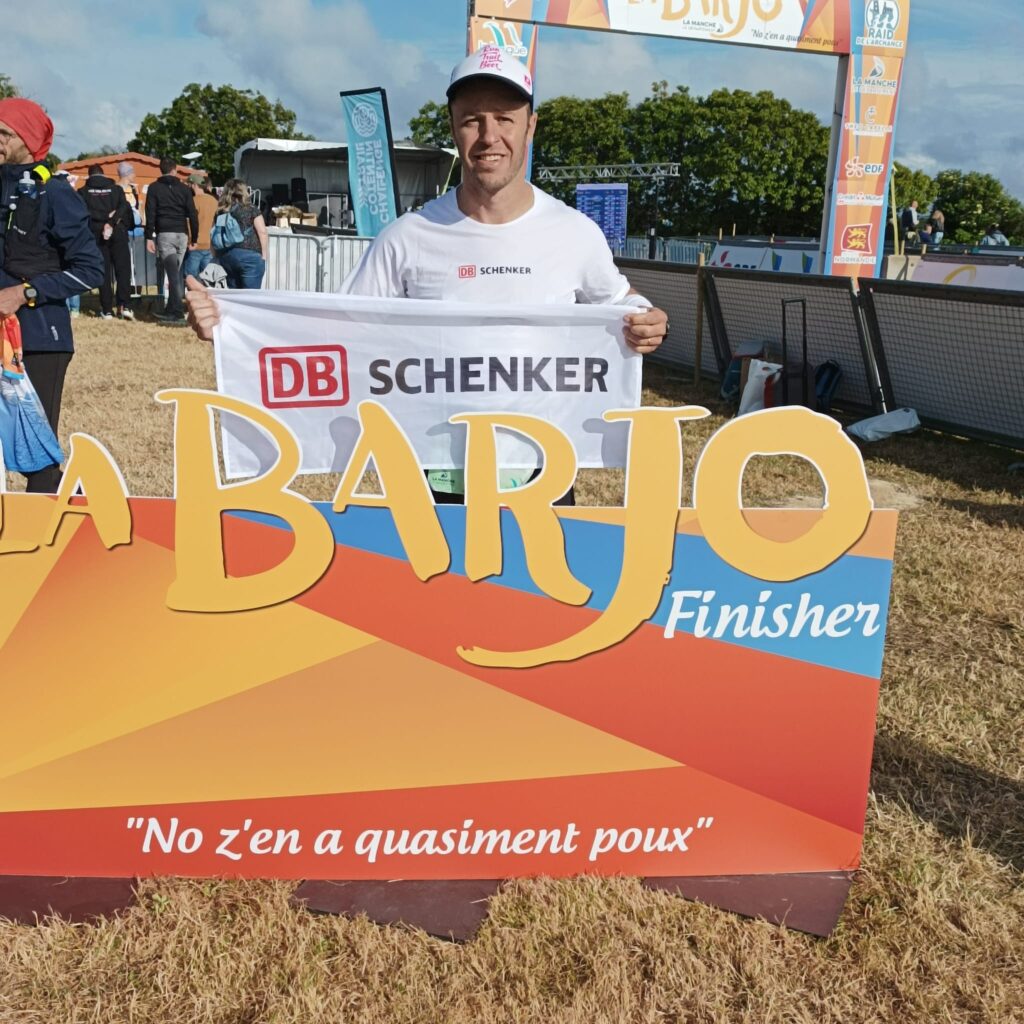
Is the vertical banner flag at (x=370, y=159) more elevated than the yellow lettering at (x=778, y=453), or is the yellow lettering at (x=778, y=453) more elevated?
the vertical banner flag at (x=370, y=159)

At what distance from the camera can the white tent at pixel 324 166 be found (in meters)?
34.4

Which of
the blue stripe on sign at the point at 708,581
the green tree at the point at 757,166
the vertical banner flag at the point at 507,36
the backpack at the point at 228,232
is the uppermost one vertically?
the green tree at the point at 757,166

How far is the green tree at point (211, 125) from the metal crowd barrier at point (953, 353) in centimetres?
7510

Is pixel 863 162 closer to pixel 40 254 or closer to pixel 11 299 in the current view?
pixel 40 254

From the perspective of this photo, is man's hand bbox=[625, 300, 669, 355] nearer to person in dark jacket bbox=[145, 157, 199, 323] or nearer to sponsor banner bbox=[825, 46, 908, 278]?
sponsor banner bbox=[825, 46, 908, 278]

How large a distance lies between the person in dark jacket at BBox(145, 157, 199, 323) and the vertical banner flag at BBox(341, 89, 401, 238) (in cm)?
247

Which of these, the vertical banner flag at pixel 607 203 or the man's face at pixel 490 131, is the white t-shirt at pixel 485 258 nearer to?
the man's face at pixel 490 131

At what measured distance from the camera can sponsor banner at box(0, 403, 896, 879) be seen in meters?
2.23

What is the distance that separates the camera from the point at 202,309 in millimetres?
2635

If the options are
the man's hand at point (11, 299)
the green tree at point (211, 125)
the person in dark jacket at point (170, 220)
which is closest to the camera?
the man's hand at point (11, 299)

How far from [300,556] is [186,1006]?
1.03 m

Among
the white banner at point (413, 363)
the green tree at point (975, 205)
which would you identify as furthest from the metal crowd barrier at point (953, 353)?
the green tree at point (975, 205)

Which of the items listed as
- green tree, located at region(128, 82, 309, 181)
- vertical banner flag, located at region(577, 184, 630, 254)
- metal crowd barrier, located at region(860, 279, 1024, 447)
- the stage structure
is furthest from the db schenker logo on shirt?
green tree, located at region(128, 82, 309, 181)

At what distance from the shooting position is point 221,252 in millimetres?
12547
